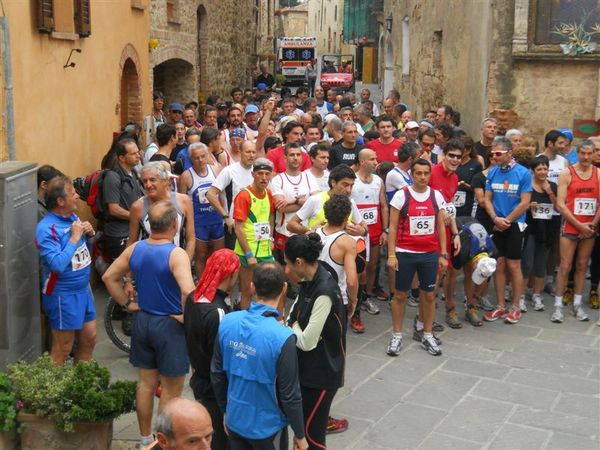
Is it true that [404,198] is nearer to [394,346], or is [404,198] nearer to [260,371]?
[394,346]

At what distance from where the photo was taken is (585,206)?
8766 mm

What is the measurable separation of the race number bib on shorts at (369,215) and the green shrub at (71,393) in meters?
3.74

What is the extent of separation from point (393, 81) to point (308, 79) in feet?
43.7

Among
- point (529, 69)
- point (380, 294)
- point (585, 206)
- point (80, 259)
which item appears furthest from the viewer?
point (529, 69)

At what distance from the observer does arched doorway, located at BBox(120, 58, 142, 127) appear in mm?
12453

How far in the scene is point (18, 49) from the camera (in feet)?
24.8

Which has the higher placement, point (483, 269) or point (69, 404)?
point (483, 269)

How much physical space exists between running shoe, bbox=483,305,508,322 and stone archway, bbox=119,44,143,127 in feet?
20.6

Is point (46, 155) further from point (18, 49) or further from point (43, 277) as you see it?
point (43, 277)

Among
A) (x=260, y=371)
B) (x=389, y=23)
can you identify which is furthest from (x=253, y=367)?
(x=389, y=23)

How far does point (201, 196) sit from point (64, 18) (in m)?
2.47

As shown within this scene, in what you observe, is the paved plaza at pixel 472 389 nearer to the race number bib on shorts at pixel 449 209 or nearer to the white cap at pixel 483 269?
the white cap at pixel 483 269

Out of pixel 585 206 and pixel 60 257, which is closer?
pixel 60 257

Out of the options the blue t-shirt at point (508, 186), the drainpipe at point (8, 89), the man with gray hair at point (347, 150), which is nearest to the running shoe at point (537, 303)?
the blue t-shirt at point (508, 186)
